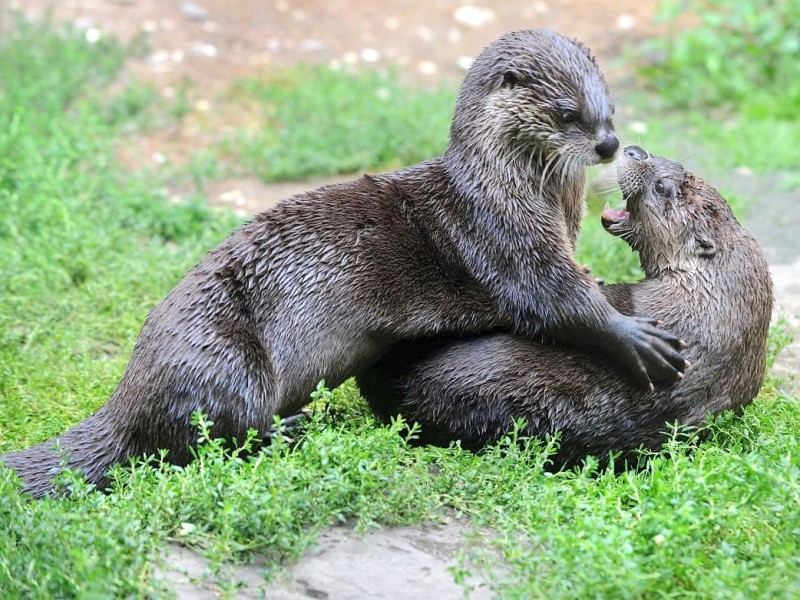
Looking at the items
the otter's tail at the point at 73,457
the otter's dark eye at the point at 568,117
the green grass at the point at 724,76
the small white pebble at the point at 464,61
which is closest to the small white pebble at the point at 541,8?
the green grass at the point at 724,76

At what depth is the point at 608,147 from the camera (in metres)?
3.78

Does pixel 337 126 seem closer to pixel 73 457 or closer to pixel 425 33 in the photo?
pixel 425 33

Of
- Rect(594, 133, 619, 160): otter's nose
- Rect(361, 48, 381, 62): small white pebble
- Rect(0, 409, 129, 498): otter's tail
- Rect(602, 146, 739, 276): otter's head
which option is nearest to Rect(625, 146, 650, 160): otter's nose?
Rect(602, 146, 739, 276): otter's head

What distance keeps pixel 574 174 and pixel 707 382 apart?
86 centimetres

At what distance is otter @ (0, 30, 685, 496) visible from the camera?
3506 millimetres

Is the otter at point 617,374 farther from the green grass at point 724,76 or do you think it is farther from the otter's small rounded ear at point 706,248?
the green grass at point 724,76

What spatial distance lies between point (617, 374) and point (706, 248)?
1.82 feet

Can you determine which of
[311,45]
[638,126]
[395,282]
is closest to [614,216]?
[395,282]

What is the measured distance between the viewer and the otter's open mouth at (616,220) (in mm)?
4117

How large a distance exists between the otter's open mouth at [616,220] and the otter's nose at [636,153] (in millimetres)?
193

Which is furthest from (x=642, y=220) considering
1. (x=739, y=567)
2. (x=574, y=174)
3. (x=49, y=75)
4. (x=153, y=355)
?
(x=49, y=75)

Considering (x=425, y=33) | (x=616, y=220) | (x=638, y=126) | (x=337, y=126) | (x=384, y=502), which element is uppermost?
(x=425, y=33)

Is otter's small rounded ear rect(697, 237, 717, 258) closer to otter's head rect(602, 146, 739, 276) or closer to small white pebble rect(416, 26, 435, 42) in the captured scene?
otter's head rect(602, 146, 739, 276)

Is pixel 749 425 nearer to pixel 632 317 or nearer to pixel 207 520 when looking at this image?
pixel 632 317
